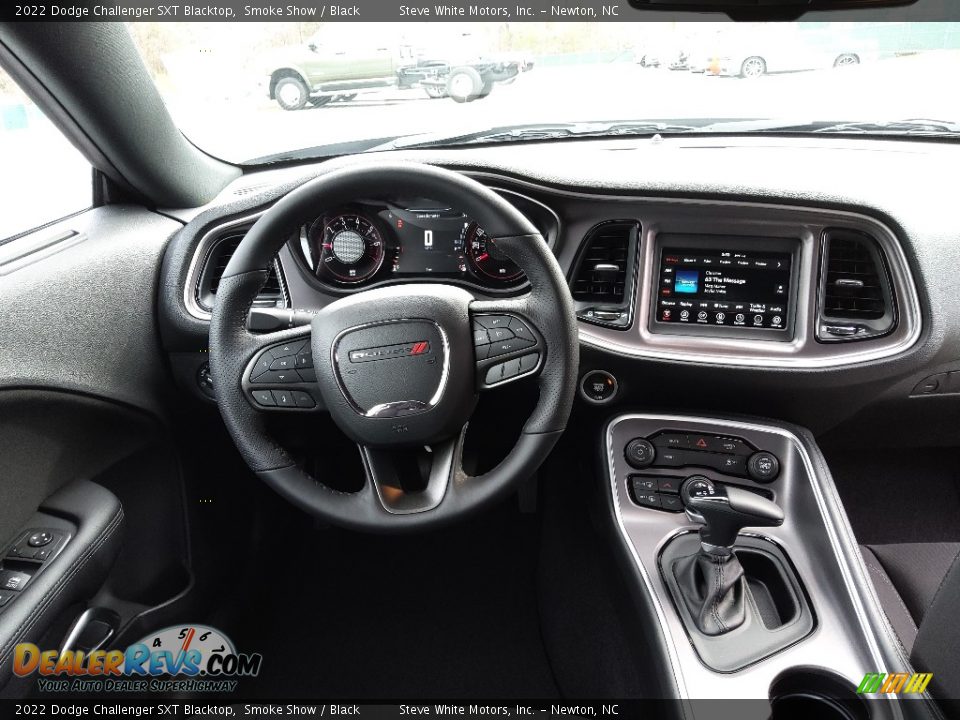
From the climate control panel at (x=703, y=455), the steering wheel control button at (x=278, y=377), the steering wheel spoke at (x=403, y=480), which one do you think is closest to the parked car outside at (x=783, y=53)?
the climate control panel at (x=703, y=455)

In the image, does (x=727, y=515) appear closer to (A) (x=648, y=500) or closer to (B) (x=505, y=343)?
(A) (x=648, y=500)

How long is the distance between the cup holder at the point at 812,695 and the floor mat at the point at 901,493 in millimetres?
954

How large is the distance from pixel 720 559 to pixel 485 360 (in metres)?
0.67

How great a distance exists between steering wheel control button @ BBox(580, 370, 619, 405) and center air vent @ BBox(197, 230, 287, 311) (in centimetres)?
79

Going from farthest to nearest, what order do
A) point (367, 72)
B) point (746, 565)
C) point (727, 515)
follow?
point (367, 72), point (746, 565), point (727, 515)

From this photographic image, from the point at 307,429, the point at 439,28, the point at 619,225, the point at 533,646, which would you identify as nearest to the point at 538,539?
the point at 533,646

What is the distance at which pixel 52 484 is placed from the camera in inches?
60.3

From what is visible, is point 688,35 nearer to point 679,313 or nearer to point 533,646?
point 679,313

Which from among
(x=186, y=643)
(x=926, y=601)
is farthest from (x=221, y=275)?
(x=926, y=601)

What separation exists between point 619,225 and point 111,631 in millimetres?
1542

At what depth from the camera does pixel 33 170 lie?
5.98 ft

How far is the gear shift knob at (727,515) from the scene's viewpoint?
1.43 metres

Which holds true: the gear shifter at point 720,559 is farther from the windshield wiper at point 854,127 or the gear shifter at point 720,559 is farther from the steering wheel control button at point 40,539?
the steering wheel control button at point 40,539

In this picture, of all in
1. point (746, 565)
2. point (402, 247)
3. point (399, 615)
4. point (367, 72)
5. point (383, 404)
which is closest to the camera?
point (383, 404)
